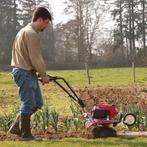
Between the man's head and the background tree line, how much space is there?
53306 mm

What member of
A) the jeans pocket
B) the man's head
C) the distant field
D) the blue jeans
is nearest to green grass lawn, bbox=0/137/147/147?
the blue jeans

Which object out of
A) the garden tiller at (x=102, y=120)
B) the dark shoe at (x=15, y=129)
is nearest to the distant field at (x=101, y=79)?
the dark shoe at (x=15, y=129)

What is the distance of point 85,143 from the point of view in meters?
7.80

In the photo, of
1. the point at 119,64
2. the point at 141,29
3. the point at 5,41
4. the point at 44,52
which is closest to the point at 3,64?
the point at 5,41

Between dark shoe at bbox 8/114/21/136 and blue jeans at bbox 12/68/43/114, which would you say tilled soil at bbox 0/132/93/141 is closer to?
dark shoe at bbox 8/114/21/136

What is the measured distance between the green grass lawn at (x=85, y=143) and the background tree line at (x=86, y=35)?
5353 cm

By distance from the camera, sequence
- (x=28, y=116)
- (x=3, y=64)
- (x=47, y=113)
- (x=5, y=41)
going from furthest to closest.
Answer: (x=5, y=41) → (x=3, y=64) → (x=47, y=113) → (x=28, y=116)

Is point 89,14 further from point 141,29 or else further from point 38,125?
point 38,125

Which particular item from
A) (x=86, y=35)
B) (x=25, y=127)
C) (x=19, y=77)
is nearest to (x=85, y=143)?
(x=25, y=127)

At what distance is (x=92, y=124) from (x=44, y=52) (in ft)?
204

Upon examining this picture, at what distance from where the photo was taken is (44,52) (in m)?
70.4

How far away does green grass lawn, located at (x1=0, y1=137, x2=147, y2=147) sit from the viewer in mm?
7668

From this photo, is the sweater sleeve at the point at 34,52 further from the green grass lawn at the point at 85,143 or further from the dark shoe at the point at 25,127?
the green grass lawn at the point at 85,143

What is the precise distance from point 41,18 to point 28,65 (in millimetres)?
795
